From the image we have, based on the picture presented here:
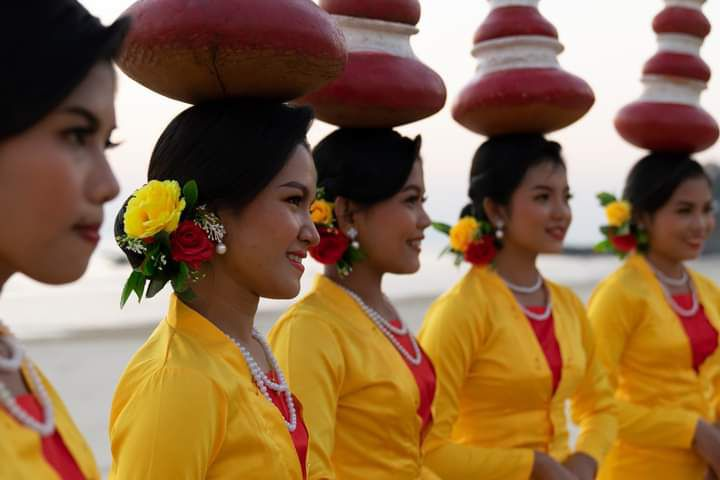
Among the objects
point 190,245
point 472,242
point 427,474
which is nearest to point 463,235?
point 472,242

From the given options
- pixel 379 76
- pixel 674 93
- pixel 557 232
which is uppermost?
pixel 674 93

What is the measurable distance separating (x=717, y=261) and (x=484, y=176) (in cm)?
2013

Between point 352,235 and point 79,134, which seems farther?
point 352,235

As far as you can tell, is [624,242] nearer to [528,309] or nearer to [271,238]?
[528,309]

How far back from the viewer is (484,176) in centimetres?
343

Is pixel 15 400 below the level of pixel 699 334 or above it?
above

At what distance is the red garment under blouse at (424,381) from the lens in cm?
266

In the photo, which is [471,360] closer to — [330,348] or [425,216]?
[425,216]

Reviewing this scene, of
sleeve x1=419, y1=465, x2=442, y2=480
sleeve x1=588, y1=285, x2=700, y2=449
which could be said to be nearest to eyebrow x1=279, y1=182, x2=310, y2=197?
sleeve x1=419, y1=465, x2=442, y2=480

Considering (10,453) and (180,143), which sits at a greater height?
(180,143)

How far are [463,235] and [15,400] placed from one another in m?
2.20

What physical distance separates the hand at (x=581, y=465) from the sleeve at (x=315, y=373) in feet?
3.72

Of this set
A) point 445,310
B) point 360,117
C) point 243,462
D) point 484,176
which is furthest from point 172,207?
point 484,176

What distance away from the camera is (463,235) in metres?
3.37
